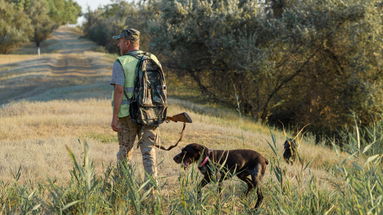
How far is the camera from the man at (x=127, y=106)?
5.27 m

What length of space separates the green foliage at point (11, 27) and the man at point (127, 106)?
59441 mm

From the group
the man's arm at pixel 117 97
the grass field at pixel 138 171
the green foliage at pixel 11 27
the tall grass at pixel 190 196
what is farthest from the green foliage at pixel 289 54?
the green foliage at pixel 11 27

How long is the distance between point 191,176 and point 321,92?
1460 centimetres

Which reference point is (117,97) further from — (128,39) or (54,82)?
(54,82)

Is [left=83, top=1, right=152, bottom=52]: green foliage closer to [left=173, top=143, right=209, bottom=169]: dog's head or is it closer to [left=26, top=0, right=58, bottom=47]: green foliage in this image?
[left=26, top=0, right=58, bottom=47]: green foliage

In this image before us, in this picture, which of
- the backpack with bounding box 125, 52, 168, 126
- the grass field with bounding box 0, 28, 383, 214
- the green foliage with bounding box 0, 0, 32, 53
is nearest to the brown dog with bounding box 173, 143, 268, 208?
the grass field with bounding box 0, 28, 383, 214

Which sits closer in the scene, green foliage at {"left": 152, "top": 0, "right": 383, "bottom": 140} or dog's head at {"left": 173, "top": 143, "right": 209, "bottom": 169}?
dog's head at {"left": 173, "top": 143, "right": 209, "bottom": 169}

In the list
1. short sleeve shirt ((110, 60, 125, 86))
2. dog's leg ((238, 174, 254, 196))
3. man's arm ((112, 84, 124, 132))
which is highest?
short sleeve shirt ((110, 60, 125, 86))

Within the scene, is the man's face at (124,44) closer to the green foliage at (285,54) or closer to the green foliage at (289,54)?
the green foliage at (285,54)

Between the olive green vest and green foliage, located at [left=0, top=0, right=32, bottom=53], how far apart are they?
195ft

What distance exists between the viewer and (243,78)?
1861cm

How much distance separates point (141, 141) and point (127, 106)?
1.70ft

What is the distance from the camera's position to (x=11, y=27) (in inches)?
2384

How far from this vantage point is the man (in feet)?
17.3
